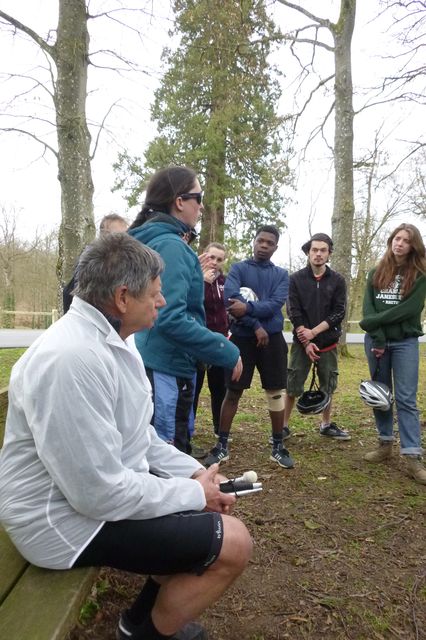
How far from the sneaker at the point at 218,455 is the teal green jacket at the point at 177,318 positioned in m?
1.51

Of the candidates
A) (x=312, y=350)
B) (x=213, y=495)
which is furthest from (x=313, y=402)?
(x=213, y=495)

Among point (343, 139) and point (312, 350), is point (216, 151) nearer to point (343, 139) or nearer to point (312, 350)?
point (343, 139)

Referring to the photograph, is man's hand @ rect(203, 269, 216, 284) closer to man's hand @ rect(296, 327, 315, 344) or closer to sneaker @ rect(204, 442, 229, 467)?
man's hand @ rect(296, 327, 315, 344)

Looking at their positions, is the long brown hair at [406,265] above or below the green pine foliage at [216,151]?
below

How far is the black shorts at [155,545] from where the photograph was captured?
63.1 inches

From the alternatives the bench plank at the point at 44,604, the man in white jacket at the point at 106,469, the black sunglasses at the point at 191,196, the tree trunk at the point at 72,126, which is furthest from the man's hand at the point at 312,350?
the tree trunk at the point at 72,126

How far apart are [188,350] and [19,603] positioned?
1.41 meters

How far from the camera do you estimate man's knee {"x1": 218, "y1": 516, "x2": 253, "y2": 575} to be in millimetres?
1688

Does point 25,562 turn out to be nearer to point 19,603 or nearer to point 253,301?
point 19,603

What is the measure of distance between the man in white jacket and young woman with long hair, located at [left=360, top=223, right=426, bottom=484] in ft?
8.00

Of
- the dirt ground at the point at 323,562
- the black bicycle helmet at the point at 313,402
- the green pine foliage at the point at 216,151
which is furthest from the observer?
the green pine foliage at the point at 216,151

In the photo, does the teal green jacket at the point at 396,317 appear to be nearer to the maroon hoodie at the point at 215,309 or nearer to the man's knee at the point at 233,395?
the man's knee at the point at 233,395

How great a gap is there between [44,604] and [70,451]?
0.48 m

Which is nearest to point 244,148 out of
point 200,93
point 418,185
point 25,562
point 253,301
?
point 200,93
